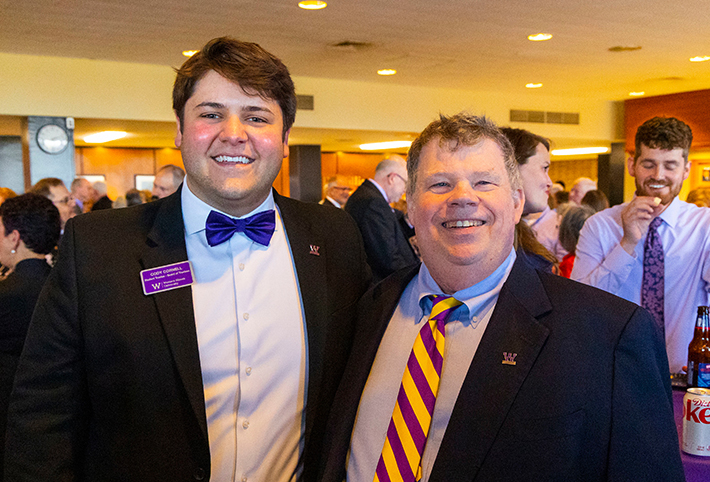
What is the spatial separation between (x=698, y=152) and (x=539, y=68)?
4.33m

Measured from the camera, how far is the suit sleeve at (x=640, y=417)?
3.88ft

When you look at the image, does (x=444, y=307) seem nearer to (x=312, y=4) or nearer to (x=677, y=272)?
(x=677, y=272)

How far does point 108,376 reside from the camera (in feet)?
4.94

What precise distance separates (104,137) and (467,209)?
9.63 metres

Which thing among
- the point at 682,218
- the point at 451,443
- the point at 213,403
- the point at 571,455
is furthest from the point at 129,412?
the point at 682,218

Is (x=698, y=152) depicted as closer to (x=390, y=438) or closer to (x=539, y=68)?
(x=539, y=68)

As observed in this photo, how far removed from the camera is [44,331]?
1.51 meters

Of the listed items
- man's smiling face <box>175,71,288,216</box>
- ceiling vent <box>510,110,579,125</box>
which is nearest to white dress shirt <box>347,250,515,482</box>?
man's smiling face <box>175,71,288,216</box>

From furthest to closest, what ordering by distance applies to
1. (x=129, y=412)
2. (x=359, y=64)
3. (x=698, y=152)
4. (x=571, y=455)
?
(x=698, y=152)
(x=359, y=64)
(x=129, y=412)
(x=571, y=455)

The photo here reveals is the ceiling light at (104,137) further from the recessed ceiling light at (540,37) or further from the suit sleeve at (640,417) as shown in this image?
the suit sleeve at (640,417)

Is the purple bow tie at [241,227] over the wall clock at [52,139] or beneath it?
beneath

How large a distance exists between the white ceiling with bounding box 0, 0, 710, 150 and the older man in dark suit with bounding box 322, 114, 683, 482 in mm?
3857

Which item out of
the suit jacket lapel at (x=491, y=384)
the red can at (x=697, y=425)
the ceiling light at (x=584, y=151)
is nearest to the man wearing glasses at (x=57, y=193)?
the suit jacket lapel at (x=491, y=384)

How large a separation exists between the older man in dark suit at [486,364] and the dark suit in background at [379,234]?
3192 millimetres
